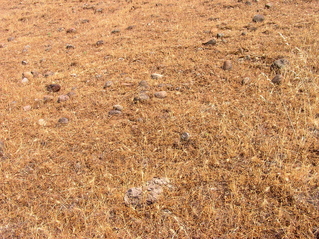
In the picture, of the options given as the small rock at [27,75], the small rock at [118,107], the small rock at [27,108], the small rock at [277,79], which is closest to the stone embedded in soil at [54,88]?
the small rock at [27,108]

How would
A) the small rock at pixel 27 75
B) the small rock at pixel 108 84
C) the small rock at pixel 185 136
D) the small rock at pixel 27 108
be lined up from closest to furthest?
the small rock at pixel 185 136, the small rock at pixel 27 108, the small rock at pixel 108 84, the small rock at pixel 27 75

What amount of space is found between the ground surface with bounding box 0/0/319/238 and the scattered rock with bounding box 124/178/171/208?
0.04 m

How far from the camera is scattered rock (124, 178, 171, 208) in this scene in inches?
99.3

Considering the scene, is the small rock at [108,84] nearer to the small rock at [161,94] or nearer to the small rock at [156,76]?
the small rock at [156,76]

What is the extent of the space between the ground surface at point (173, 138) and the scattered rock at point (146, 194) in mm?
39

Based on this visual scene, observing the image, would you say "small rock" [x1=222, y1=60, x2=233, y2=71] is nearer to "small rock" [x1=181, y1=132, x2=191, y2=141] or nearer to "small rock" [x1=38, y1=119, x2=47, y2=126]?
"small rock" [x1=181, y1=132, x2=191, y2=141]

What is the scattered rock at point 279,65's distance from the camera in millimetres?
4078

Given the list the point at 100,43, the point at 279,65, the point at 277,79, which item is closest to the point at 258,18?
the point at 279,65

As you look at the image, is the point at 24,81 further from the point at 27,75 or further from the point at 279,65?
the point at 279,65

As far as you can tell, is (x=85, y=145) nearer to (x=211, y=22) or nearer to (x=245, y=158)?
(x=245, y=158)

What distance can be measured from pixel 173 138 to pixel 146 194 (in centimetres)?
82

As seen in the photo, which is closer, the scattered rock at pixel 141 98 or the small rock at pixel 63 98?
the scattered rock at pixel 141 98

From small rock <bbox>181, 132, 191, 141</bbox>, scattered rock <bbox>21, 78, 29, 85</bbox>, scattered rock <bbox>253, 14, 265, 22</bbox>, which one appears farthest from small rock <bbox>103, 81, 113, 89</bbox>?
scattered rock <bbox>253, 14, 265, 22</bbox>

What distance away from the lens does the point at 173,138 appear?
3.21 m
